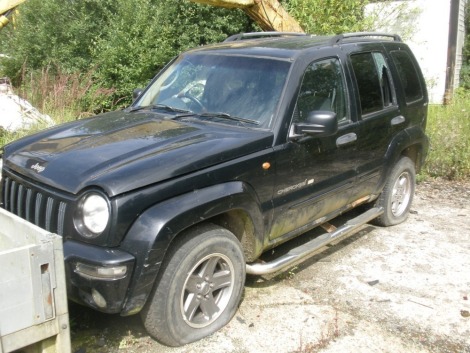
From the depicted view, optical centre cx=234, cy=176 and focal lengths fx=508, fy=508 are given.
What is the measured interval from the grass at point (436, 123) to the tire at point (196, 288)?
505 centimetres

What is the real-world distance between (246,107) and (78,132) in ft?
4.36

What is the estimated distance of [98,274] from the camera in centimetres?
293

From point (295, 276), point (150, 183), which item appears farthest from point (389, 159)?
point (150, 183)

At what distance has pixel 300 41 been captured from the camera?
4.73 meters

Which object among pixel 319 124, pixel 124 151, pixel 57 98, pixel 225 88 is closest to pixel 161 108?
pixel 225 88

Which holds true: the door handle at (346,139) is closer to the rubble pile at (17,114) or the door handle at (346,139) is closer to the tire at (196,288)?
the tire at (196,288)

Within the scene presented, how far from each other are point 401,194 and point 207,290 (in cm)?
329

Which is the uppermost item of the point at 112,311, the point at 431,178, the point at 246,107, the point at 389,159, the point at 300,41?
the point at 300,41

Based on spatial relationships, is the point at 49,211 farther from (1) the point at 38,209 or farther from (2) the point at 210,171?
(2) the point at 210,171

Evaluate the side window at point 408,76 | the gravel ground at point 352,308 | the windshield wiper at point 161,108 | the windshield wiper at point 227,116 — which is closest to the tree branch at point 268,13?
the side window at point 408,76

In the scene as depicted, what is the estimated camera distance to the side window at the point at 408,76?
5449 mm

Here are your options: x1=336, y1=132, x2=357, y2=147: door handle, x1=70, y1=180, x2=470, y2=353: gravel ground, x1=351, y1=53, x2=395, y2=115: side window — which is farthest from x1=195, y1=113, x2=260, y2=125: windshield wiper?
x1=70, y1=180, x2=470, y2=353: gravel ground

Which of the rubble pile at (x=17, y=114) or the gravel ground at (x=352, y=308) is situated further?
the rubble pile at (x=17, y=114)

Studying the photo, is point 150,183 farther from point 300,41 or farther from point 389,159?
point 389,159
